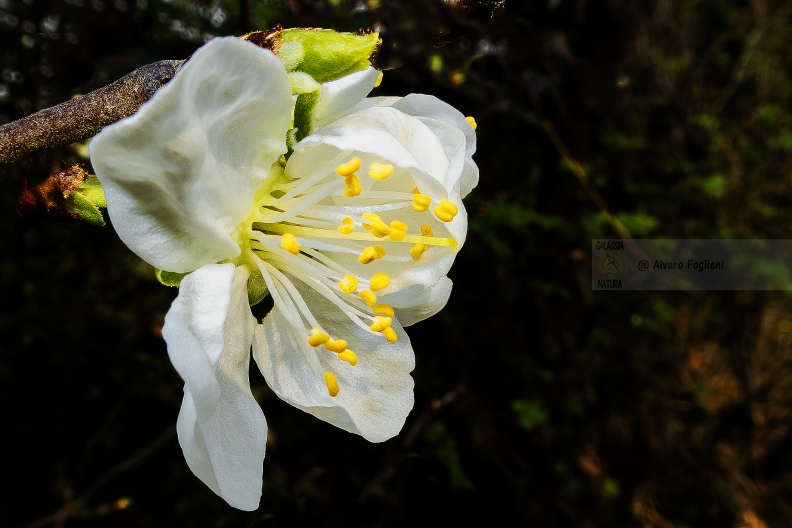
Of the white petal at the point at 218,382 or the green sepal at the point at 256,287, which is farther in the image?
the green sepal at the point at 256,287

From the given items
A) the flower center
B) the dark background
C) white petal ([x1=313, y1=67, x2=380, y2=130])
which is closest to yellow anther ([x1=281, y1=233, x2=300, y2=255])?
the flower center

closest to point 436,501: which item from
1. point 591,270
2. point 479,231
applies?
point 479,231

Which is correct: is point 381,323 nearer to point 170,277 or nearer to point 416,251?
point 416,251

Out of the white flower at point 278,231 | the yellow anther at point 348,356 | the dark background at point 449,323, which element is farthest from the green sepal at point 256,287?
the dark background at point 449,323

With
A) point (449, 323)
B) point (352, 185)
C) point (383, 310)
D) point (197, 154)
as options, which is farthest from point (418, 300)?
point (449, 323)

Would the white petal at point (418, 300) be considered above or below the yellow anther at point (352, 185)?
below

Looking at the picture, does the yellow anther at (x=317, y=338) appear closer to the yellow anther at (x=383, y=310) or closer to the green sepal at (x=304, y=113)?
the yellow anther at (x=383, y=310)
